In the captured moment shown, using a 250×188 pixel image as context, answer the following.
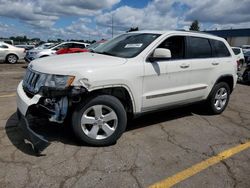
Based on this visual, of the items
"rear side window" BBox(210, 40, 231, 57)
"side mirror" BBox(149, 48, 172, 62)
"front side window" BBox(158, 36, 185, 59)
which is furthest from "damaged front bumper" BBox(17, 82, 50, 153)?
"rear side window" BBox(210, 40, 231, 57)

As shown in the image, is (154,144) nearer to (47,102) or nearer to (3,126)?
(47,102)

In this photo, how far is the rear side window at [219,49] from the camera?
18.0 ft

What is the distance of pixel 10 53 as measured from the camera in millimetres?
16891

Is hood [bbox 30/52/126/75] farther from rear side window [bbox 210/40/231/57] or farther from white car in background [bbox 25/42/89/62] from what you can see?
white car in background [bbox 25/42/89/62]

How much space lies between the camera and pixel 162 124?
5.08m

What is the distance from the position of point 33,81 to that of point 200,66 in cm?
305

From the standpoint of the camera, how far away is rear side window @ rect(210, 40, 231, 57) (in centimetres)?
550

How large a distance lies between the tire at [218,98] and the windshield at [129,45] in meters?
1.93

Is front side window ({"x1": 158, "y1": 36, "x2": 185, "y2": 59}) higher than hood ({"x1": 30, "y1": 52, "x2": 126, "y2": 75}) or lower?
higher

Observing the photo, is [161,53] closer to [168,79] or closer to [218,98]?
[168,79]

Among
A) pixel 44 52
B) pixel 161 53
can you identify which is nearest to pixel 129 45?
pixel 161 53

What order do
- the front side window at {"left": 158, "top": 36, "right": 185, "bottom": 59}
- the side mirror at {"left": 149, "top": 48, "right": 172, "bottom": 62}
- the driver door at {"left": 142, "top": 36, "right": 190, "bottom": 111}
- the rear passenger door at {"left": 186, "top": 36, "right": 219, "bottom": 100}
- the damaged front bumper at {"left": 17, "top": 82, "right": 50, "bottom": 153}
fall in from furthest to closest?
the rear passenger door at {"left": 186, "top": 36, "right": 219, "bottom": 100}
the front side window at {"left": 158, "top": 36, "right": 185, "bottom": 59}
the driver door at {"left": 142, "top": 36, "right": 190, "bottom": 111}
the side mirror at {"left": 149, "top": 48, "right": 172, "bottom": 62}
the damaged front bumper at {"left": 17, "top": 82, "right": 50, "bottom": 153}

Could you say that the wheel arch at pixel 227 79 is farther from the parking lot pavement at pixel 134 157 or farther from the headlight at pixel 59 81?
the headlight at pixel 59 81

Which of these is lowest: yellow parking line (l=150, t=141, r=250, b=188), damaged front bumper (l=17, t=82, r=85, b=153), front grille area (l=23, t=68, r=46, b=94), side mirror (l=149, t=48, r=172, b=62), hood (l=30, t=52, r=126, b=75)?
yellow parking line (l=150, t=141, r=250, b=188)
